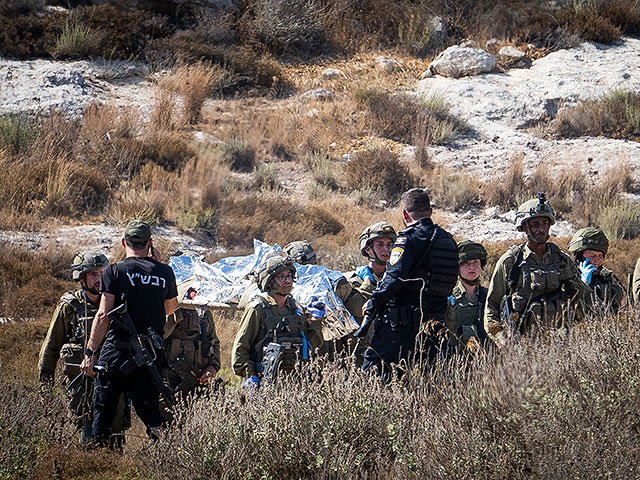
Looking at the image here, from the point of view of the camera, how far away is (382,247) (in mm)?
7211

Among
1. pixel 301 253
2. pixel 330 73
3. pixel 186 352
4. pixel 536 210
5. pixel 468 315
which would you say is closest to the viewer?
pixel 186 352

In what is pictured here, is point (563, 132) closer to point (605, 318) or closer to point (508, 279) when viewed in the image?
point (508, 279)

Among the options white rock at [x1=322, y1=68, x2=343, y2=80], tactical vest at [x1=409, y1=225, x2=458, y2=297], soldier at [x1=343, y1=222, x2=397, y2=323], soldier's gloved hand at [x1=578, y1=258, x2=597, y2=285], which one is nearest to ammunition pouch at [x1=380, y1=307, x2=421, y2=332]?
tactical vest at [x1=409, y1=225, x2=458, y2=297]

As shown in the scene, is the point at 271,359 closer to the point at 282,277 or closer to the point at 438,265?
the point at 282,277

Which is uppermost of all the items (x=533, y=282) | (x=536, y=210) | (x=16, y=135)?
(x=536, y=210)

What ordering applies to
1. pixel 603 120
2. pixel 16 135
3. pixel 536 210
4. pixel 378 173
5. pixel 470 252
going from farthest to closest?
pixel 603 120
pixel 378 173
pixel 16 135
pixel 470 252
pixel 536 210

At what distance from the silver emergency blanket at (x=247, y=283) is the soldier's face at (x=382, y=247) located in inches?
15.7

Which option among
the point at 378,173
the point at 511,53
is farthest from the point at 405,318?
the point at 511,53

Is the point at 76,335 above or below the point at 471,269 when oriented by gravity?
below

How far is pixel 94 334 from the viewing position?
19.0 feet

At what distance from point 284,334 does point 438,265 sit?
1226 mm

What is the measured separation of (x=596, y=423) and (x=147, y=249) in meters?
3.20

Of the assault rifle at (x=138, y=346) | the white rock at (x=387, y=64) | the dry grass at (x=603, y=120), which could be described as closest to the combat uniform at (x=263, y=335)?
the assault rifle at (x=138, y=346)

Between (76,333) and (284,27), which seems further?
(284,27)
